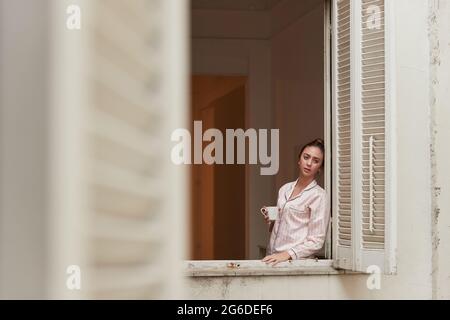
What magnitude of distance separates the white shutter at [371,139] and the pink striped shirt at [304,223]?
19 centimetres

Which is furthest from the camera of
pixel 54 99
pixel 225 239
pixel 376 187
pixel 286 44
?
pixel 225 239

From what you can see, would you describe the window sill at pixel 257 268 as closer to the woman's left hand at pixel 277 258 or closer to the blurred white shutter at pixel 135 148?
the woman's left hand at pixel 277 258

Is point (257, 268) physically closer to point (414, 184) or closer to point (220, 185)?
point (414, 184)

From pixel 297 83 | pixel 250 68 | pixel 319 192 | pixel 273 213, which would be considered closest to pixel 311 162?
pixel 319 192

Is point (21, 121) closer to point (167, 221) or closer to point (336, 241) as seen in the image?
point (167, 221)

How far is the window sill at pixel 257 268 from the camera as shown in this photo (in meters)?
4.91

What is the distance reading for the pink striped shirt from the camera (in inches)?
197

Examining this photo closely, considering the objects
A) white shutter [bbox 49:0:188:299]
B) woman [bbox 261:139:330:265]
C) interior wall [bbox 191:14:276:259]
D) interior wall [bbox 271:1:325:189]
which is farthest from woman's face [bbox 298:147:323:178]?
→ white shutter [bbox 49:0:188:299]

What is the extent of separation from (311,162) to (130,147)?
4.64m

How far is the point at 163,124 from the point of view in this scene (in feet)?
1.82

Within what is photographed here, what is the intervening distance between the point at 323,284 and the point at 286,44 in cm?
259

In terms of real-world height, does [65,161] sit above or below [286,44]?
below

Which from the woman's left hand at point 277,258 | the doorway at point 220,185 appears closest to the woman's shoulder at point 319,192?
the woman's left hand at point 277,258

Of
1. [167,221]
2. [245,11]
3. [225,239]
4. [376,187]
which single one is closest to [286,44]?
[245,11]
